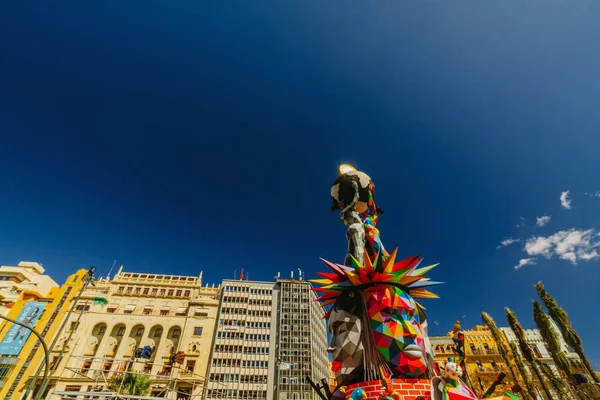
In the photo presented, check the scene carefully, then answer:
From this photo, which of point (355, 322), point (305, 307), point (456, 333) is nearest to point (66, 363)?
point (305, 307)

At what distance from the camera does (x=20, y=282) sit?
47.9 m

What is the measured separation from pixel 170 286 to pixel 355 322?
157 ft

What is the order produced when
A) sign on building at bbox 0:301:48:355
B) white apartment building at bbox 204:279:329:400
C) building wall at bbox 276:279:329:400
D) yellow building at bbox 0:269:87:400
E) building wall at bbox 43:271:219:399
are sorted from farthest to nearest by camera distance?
building wall at bbox 276:279:329:400 < white apartment building at bbox 204:279:329:400 < building wall at bbox 43:271:219:399 < sign on building at bbox 0:301:48:355 < yellow building at bbox 0:269:87:400

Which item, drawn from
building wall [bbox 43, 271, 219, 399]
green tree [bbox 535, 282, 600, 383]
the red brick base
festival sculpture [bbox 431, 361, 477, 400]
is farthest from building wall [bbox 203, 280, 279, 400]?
festival sculpture [bbox 431, 361, 477, 400]

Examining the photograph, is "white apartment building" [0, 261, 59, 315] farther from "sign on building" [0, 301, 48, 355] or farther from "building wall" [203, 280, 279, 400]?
"building wall" [203, 280, 279, 400]

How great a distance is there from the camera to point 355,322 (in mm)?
12633

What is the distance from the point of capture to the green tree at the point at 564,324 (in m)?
24.8

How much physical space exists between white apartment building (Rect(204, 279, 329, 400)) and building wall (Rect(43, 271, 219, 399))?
4887mm

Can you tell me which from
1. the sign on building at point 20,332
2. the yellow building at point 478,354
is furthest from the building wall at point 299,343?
the sign on building at point 20,332

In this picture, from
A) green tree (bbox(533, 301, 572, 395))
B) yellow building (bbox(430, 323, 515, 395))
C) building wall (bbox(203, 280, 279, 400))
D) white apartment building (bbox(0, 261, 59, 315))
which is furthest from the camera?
building wall (bbox(203, 280, 279, 400))

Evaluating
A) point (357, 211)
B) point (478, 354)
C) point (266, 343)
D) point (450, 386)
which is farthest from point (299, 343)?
point (450, 386)

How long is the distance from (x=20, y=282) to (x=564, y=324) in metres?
69.6

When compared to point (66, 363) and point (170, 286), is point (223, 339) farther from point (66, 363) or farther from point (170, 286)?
point (66, 363)

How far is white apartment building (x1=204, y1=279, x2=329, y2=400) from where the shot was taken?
47312 millimetres
